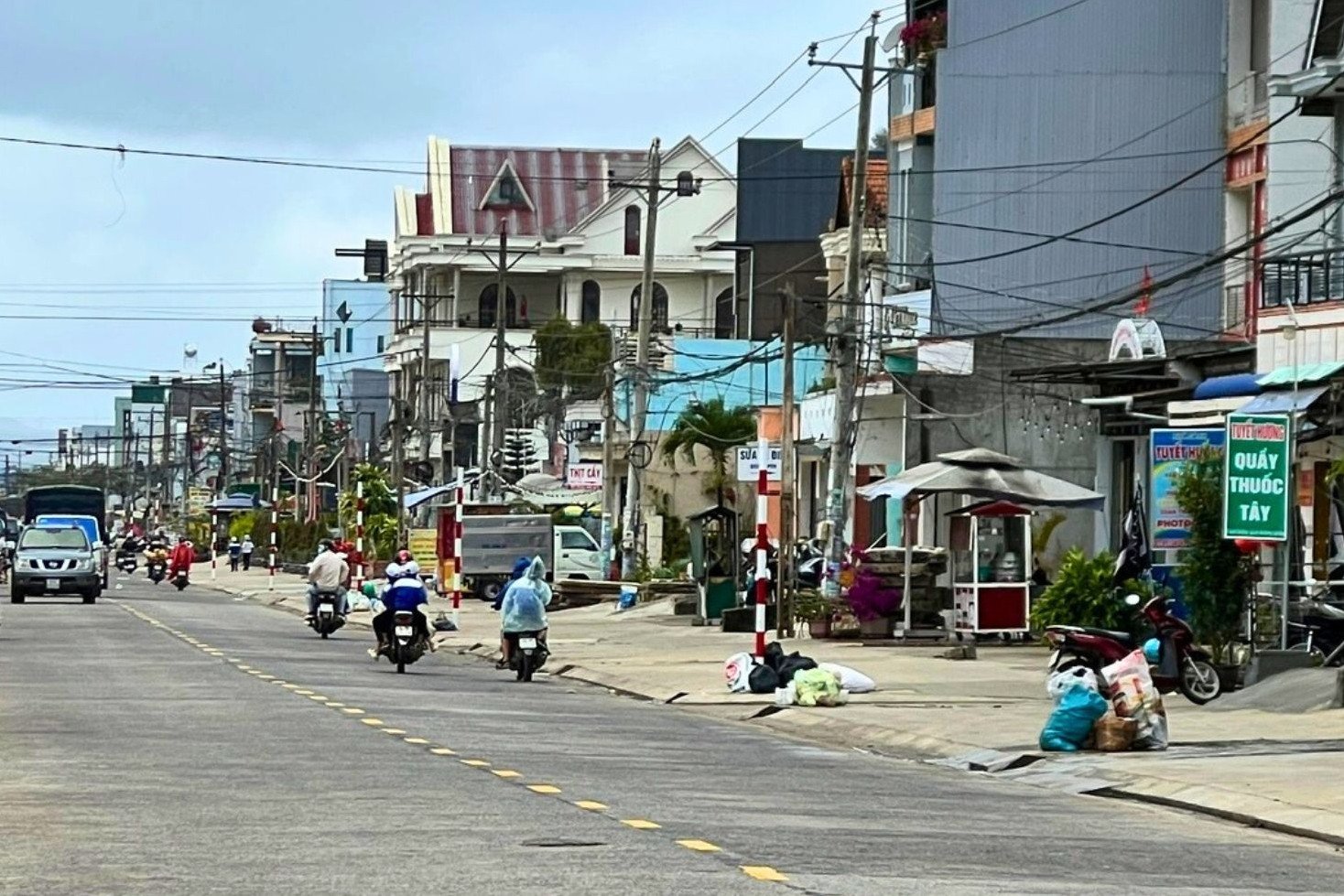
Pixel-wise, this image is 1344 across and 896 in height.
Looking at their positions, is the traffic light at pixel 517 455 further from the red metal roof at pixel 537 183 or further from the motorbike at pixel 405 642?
the motorbike at pixel 405 642

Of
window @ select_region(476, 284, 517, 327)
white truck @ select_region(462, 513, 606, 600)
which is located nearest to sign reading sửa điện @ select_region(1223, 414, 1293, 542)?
white truck @ select_region(462, 513, 606, 600)

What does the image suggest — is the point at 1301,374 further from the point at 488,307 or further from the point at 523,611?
the point at 488,307

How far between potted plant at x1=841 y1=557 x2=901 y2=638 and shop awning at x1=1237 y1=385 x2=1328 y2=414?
11.4 metres

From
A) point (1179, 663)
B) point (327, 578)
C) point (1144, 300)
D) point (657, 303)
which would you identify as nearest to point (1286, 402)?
point (1179, 663)

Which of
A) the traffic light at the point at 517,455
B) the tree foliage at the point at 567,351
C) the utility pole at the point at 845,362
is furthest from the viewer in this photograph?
the tree foliage at the point at 567,351

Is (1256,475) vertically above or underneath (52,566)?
above

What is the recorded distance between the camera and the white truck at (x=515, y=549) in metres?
64.9

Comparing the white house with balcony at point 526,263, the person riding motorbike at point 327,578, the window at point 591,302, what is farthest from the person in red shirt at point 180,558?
the person riding motorbike at point 327,578

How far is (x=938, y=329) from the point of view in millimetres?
56031

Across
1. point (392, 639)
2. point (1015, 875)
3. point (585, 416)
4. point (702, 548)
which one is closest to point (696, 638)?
point (702, 548)

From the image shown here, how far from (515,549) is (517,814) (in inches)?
1958

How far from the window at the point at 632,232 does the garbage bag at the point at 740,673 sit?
270 ft

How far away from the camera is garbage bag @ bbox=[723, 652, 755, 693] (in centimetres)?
3108

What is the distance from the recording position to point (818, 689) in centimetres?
2875
